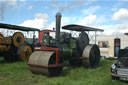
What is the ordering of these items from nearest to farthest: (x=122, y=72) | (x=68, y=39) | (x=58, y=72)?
(x=122, y=72) < (x=58, y=72) < (x=68, y=39)

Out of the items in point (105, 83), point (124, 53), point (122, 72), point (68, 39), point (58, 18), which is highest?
point (58, 18)

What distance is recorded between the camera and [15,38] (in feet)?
35.8

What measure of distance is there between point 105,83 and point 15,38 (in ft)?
25.9

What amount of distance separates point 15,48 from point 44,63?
6.35 m

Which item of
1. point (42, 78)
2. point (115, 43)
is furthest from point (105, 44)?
point (42, 78)

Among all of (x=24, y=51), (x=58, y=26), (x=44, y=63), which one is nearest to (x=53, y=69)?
(x=44, y=63)

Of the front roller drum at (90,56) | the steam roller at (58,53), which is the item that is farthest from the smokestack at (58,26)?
the front roller drum at (90,56)

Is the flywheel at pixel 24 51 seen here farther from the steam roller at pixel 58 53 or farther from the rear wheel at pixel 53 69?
the rear wheel at pixel 53 69

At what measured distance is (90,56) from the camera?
8.42m

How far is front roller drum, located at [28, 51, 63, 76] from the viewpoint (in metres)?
5.75

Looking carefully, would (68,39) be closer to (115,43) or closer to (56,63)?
(56,63)

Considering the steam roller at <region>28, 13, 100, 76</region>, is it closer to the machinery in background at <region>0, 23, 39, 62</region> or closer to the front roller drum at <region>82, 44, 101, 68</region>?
the front roller drum at <region>82, 44, 101, 68</region>

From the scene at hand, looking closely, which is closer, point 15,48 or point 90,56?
point 90,56

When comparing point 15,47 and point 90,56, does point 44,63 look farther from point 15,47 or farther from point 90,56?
point 15,47
